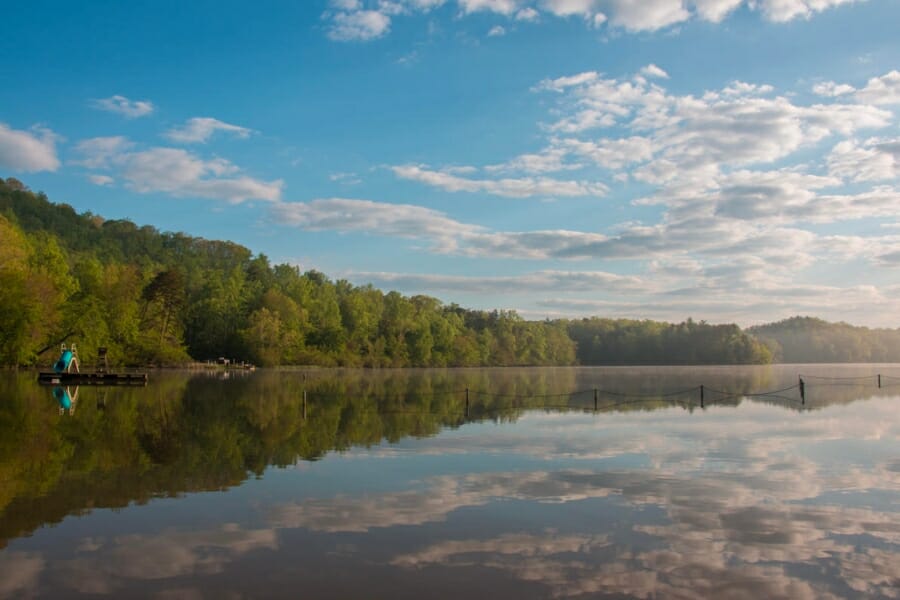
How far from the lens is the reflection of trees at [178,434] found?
13.5 metres

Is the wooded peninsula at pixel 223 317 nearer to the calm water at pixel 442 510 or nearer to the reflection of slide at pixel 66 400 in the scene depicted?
the reflection of slide at pixel 66 400

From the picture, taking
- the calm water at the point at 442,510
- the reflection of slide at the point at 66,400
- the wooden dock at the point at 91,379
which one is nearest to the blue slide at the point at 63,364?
the wooden dock at the point at 91,379

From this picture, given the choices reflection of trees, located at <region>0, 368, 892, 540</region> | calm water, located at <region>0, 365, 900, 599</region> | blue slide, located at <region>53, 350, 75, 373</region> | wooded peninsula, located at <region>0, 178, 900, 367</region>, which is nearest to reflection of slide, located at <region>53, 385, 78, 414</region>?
reflection of trees, located at <region>0, 368, 892, 540</region>

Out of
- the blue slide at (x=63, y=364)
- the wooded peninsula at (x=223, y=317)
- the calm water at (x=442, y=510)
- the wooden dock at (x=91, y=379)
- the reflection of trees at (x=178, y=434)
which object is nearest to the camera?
the calm water at (x=442, y=510)

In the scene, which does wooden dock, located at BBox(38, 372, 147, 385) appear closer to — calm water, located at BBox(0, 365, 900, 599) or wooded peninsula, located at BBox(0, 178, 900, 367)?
wooded peninsula, located at BBox(0, 178, 900, 367)

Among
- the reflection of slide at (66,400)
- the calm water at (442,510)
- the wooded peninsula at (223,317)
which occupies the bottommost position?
the calm water at (442,510)

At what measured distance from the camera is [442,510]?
40.0 feet

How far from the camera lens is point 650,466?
675 inches

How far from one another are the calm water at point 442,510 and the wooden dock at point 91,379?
89.5 ft

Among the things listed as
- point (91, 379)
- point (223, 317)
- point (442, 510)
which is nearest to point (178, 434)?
point (442, 510)

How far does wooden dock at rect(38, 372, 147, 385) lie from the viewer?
51.1m

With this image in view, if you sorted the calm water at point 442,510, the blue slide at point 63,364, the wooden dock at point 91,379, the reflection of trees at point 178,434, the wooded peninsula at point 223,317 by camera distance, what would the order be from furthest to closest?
the wooded peninsula at point 223,317
the blue slide at point 63,364
the wooden dock at point 91,379
the reflection of trees at point 178,434
the calm water at point 442,510

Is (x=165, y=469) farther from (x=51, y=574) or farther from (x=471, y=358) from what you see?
(x=471, y=358)

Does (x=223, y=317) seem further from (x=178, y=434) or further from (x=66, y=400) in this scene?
(x=178, y=434)
